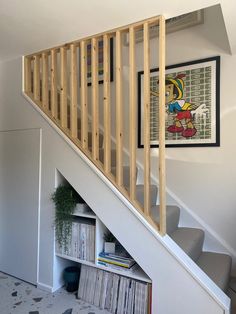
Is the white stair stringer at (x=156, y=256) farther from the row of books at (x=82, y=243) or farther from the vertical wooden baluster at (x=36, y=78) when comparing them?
the vertical wooden baluster at (x=36, y=78)

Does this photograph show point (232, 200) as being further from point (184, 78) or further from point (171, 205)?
point (184, 78)

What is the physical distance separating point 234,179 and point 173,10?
1.51 meters

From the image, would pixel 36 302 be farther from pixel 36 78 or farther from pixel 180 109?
pixel 180 109

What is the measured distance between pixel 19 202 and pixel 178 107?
1.88 meters

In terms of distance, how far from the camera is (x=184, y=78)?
2.50 metres

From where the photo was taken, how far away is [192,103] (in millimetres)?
2461

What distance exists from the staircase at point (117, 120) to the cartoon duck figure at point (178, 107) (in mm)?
680

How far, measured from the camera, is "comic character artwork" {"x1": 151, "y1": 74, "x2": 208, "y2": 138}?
2.45m

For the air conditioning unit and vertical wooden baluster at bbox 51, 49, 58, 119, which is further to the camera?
the air conditioning unit

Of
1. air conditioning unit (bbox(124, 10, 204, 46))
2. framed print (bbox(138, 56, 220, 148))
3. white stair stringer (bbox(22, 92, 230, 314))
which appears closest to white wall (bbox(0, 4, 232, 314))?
white stair stringer (bbox(22, 92, 230, 314))

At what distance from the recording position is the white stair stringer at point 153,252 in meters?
1.58

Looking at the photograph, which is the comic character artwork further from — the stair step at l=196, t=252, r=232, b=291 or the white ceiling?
the stair step at l=196, t=252, r=232, b=291

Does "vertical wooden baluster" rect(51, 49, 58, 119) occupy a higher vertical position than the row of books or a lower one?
higher

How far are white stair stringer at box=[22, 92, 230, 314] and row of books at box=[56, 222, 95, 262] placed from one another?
26 cm
